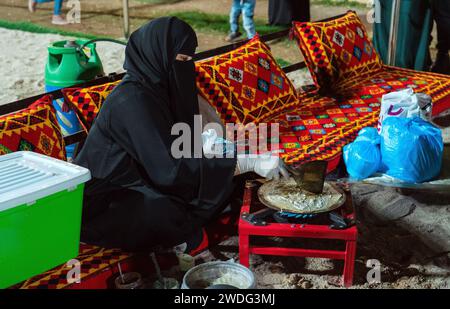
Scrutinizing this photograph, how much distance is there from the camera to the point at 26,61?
7.58m

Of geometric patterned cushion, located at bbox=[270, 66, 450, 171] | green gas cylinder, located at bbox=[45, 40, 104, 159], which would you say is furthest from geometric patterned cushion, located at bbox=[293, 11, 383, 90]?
green gas cylinder, located at bbox=[45, 40, 104, 159]

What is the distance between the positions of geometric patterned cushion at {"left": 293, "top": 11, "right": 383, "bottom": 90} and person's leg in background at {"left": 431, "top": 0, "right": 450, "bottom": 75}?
4.87 feet

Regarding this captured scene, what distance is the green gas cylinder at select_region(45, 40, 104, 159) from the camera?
4160mm

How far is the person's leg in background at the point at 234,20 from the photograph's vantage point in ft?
26.7

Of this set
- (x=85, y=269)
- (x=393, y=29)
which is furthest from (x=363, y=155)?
(x=393, y=29)

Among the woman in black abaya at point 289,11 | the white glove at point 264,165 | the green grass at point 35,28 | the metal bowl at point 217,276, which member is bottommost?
the metal bowl at point 217,276

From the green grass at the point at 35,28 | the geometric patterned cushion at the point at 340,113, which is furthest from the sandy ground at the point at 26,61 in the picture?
the geometric patterned cushion at the point at 340,113

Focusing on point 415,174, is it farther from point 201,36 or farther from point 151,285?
point 201,36

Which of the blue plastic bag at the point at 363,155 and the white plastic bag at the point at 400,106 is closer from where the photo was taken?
the blue plastic bag at the point at 363,155

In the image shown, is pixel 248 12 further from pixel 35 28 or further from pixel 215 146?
pixel 215 146

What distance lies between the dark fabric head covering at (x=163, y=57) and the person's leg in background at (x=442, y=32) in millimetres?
3964

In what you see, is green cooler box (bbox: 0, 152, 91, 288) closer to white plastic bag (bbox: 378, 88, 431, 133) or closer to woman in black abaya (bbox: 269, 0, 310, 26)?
white plastic bag (bbox: 378, 88, 431, 133)

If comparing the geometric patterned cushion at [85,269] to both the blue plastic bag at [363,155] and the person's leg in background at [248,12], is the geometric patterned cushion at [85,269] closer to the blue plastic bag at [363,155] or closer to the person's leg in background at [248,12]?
the blue plastic bag at [363,155]

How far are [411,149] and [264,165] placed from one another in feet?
4.39
